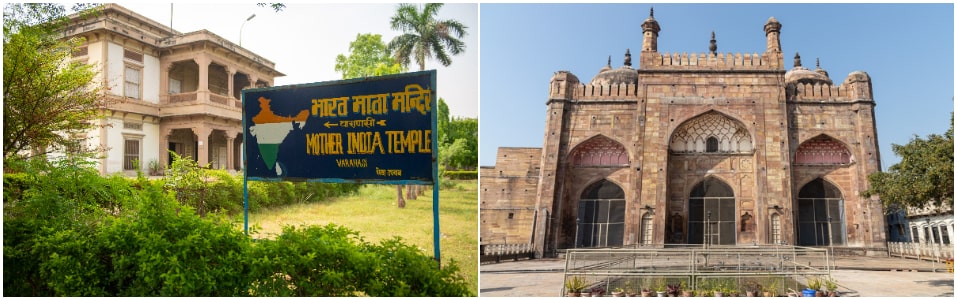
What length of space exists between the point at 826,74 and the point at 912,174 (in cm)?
1280

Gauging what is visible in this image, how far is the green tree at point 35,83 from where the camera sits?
23.5 feet

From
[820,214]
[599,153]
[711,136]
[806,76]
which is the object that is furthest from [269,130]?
[806,76]

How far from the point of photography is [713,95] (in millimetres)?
16297

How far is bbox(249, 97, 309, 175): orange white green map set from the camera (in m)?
5.55

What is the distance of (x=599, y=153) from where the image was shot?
17.0 metres

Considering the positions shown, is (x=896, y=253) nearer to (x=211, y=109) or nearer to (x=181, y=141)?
(x=211, y=109)

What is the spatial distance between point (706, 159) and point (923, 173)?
22.9 ft

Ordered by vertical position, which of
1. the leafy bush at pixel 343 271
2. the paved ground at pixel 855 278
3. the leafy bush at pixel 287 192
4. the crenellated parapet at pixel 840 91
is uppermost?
the crenellated parapet at pixel 840 91

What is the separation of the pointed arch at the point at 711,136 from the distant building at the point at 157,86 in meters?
13.1

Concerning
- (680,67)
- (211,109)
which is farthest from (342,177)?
(680,67)

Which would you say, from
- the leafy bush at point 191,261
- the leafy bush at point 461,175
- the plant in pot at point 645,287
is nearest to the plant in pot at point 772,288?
the plant in pot at point 645,287

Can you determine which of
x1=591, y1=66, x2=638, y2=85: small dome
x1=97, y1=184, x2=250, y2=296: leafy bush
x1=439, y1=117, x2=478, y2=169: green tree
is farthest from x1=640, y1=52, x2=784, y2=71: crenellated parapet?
x1=97, y1=184, x2=250, y2=296: leafy bush

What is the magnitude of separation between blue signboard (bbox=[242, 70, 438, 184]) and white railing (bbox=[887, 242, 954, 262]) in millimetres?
12532

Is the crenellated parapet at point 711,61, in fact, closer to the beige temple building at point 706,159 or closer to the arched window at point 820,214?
the beige temple building at point 706,159
